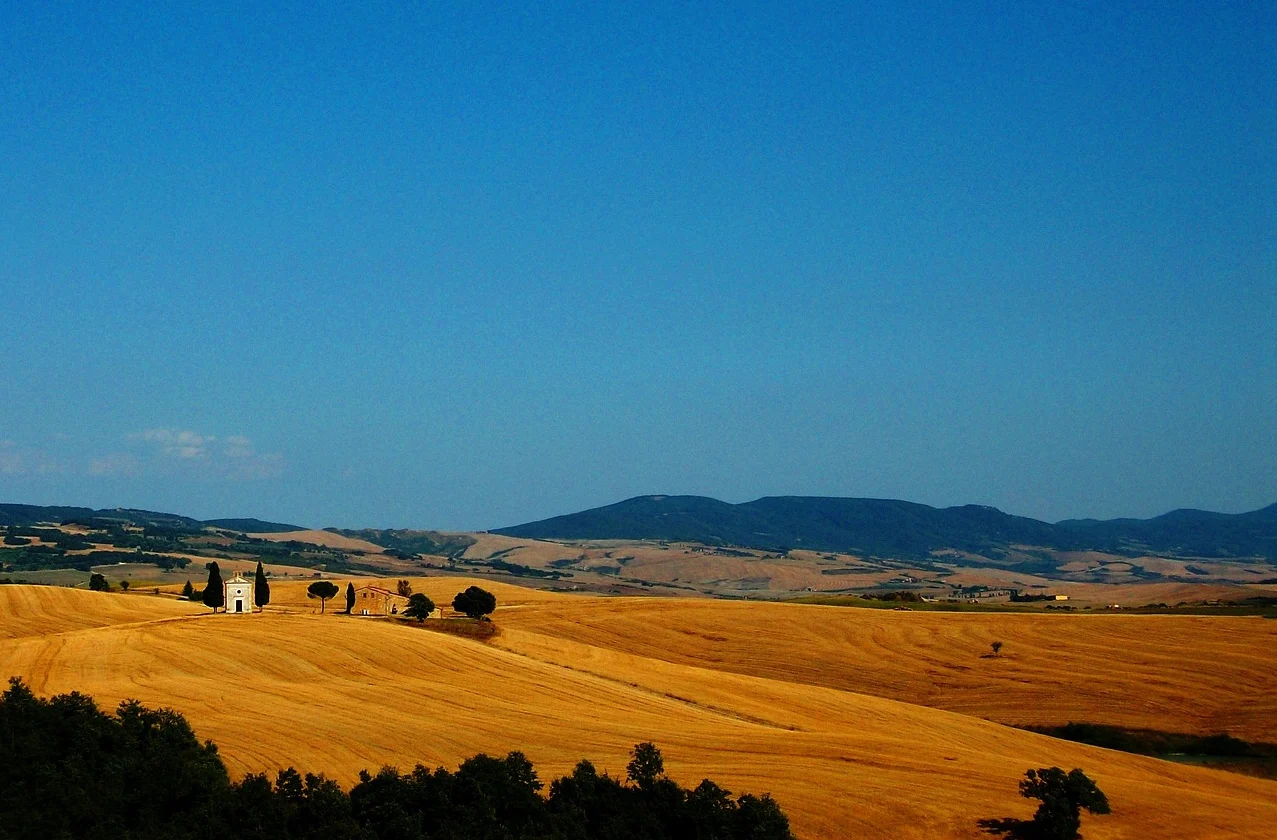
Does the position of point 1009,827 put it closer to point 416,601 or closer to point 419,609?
point 419,609

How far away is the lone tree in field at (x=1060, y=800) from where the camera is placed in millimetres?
50938

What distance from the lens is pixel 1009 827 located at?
170 ft

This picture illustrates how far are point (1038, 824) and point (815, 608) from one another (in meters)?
72.4

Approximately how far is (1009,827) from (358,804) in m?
25.8

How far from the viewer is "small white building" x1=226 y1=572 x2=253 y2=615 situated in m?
105

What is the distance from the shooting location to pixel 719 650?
105438 millimetres

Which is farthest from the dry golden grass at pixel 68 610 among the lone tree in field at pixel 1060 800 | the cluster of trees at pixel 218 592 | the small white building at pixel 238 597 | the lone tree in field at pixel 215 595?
the lone tree in field at pixel 1060 800

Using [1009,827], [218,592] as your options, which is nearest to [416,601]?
[218,592]

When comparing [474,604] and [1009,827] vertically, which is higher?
[474,604]

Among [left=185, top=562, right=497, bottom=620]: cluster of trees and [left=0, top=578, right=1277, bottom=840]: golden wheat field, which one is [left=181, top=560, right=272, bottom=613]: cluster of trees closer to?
[left=185, top=562, right=497, bottom=620]: cluster of trees

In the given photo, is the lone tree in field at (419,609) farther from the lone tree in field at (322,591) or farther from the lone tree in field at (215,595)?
the lone tree in field at (215,595)

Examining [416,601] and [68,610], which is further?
[416,601]

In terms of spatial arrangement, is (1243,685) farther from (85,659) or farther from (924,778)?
(85,659)

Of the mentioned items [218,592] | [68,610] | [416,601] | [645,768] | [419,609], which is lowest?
[645,768]
